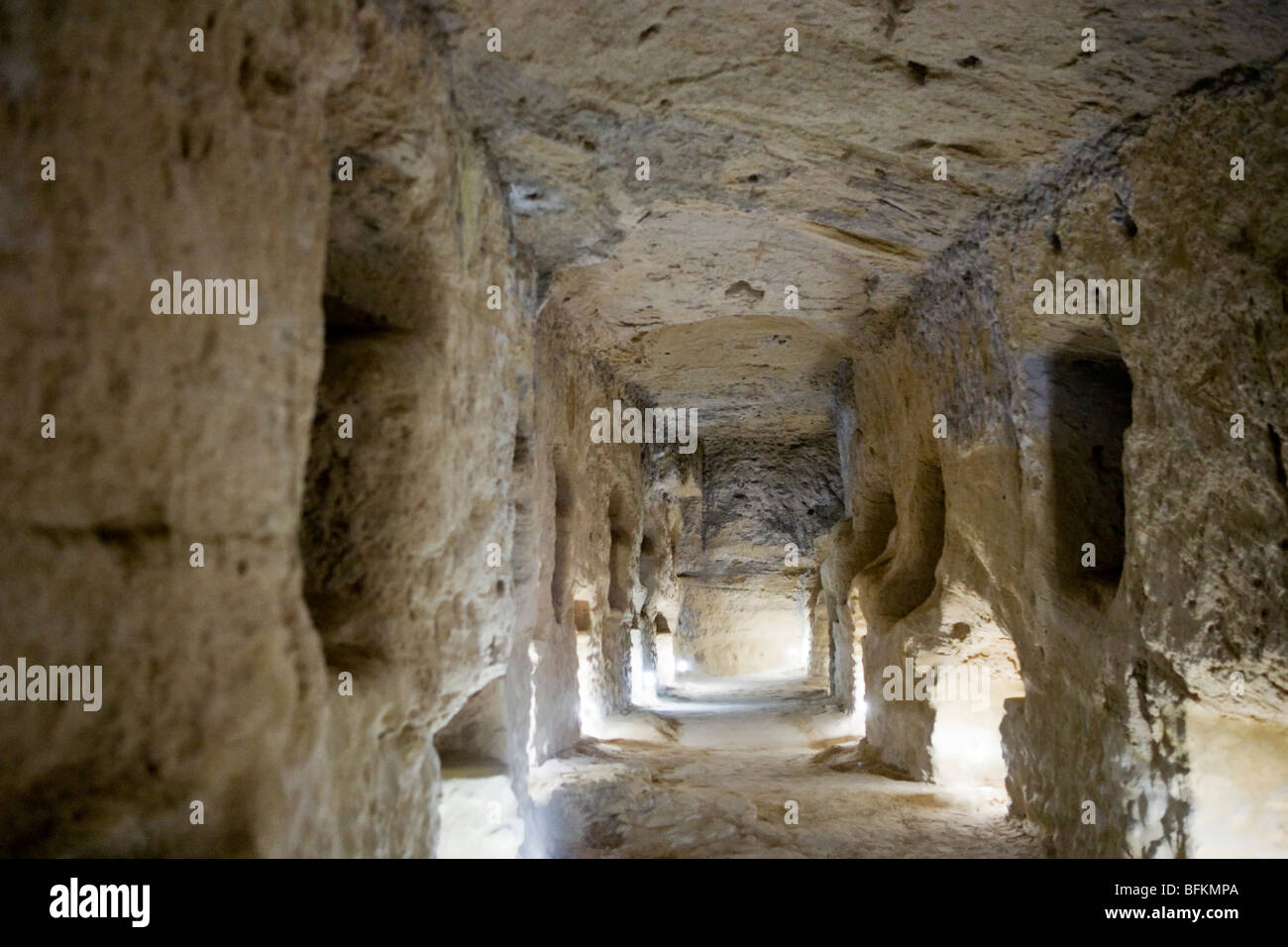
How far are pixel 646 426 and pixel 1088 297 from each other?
24.3 ft

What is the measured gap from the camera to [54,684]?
1670mm

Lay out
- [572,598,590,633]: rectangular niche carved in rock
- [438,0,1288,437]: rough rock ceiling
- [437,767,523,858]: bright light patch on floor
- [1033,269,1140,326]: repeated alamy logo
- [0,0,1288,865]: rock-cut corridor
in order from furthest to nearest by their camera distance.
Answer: [572,598,590,633]: rectangular niche carved in rock < [1033,269,1140,326]: repeated alamy logo < [437,767,523,858]: bright light patch on floor < [438,0,1288,437]: rough rock ceiling < [0,0,1288,865]: rock-cut corridor

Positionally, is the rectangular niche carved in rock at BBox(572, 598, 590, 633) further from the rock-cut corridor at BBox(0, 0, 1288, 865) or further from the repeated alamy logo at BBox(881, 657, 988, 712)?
the repeated alamy logo at BBox(881, 657, 988, 712)

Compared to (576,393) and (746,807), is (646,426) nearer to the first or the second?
(576,393)

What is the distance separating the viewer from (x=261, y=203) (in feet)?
6.69

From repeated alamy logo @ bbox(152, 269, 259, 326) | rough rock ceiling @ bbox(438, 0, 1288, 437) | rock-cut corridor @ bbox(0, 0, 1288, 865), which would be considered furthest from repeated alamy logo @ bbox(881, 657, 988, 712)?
repeated alamy logo @ bbox(152, 269, 259, 326)

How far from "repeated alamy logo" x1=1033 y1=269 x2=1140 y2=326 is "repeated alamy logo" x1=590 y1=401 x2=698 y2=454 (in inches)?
180

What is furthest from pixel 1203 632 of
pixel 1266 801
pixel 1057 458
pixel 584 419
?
pixel 584 419

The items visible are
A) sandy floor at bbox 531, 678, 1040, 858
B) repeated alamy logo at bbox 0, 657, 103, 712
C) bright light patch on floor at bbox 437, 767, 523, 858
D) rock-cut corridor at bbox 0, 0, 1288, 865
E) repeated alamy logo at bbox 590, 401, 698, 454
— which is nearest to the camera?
repeated alamy logo at bbox 0, 657, 103, 712

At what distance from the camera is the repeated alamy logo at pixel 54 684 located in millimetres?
1634

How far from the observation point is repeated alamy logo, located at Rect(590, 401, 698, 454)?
8.84 metres

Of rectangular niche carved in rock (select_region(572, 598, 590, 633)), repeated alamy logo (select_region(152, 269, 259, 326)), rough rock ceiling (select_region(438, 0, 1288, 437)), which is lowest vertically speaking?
rectangular niche carved in rock (select_region(572, 598, 590, 633))

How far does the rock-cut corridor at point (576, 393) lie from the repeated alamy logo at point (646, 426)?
82cm

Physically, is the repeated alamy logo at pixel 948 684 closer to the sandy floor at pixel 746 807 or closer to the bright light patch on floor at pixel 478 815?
the sandy floor at pixel 746 807
